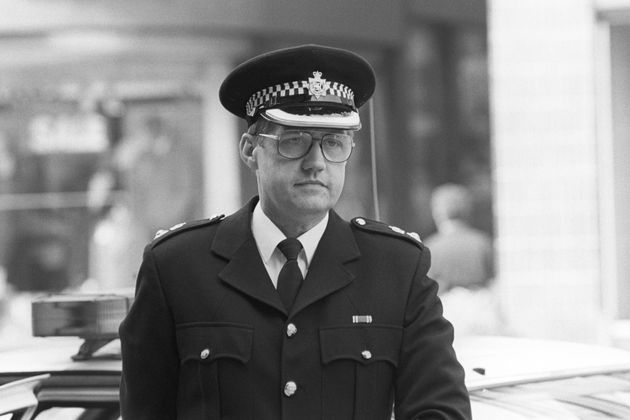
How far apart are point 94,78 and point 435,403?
31.5 ft

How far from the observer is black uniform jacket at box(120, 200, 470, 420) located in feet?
7.63

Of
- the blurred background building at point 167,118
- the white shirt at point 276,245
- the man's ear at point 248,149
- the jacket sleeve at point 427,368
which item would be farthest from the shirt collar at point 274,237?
the blurred background building at point 167,118

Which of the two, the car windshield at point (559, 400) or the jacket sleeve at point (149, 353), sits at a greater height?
the jacket sleeve at point (149, 353)

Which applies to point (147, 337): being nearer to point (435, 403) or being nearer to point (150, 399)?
point (150, 399)

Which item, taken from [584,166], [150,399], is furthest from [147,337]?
[584,166]

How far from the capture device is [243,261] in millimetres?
2416

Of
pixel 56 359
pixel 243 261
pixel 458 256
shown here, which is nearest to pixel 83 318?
pixel 56 359

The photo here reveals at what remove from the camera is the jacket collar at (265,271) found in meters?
2.36

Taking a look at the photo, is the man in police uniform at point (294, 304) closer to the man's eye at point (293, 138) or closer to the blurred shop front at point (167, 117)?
the man's eye at point (293, 138)

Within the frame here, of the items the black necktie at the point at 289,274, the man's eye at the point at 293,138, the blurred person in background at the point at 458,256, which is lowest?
the blurred person in background at the point at 458,256

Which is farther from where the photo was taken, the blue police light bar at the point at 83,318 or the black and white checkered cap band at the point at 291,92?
the blue police light bar at the point at 83,318

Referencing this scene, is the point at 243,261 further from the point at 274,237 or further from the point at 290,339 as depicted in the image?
the point at 290,339

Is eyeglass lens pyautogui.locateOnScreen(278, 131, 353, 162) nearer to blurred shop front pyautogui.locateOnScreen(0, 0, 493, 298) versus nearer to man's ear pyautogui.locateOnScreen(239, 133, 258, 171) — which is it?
man's ear pyautogui.locateOnScreen(239, 133, 258, 171)

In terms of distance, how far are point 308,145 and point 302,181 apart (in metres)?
0.07
